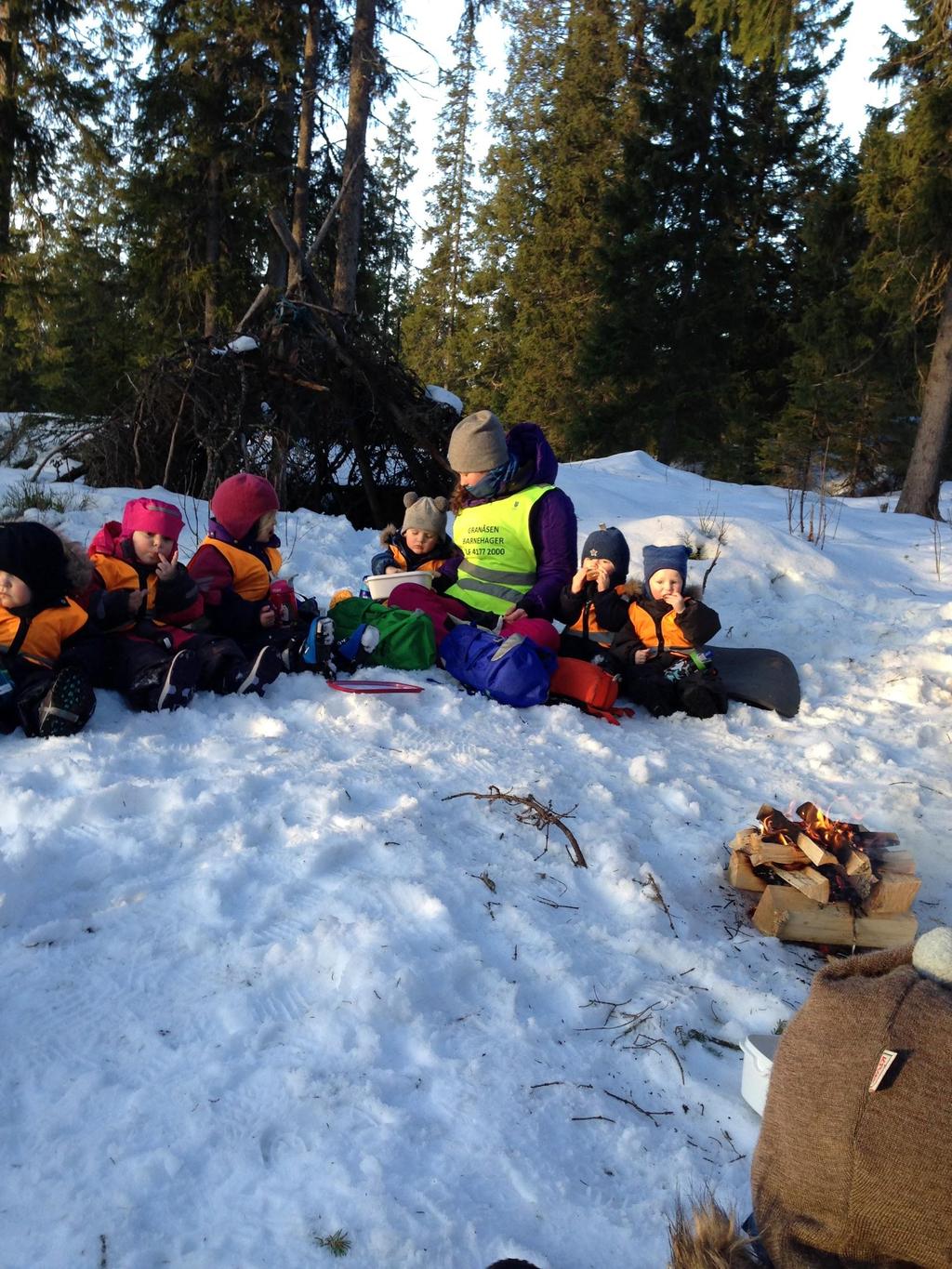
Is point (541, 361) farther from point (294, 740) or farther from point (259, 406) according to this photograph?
point (294, 740)

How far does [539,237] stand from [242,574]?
19430 millimetres

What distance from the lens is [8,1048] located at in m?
1.96

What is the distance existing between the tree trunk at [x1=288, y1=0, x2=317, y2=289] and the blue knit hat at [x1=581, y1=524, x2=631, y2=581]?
34.3 ft

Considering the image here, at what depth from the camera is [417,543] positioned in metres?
5.57

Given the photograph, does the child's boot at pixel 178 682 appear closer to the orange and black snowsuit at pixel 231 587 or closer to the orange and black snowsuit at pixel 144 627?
the orange and black snowsuit at pixel 144 627

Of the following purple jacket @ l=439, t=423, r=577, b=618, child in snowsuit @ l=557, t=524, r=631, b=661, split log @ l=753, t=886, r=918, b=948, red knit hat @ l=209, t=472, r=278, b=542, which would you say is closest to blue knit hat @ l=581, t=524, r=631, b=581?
child in snowsuit @ l=557, t=524, r=631, b=661

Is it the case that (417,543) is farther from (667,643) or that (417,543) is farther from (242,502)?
(667,643)

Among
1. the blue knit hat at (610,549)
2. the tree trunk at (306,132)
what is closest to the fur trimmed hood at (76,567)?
the blue knit hat at (610,549)

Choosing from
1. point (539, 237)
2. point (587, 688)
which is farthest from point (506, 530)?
point (539, 237)

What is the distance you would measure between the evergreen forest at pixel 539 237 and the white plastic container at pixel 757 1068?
668cm

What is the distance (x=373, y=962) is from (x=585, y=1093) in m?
0.61

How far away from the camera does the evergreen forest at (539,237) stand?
977 centimetres

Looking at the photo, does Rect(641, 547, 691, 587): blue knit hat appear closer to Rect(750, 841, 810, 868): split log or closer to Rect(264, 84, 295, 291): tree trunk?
Rect(750, 841, 810, 868): split log

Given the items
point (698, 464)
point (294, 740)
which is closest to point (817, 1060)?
point (294, 740)
